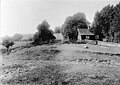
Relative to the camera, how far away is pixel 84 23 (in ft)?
85.0

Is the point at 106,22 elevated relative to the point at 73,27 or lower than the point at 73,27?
elevated

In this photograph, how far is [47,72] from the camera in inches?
251

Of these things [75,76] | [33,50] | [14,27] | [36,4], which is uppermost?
[36,4]

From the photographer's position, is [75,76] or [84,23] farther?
[84,23]

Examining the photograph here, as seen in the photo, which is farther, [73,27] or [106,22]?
[106,22]

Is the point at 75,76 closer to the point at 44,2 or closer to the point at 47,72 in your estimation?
the point at 47,72

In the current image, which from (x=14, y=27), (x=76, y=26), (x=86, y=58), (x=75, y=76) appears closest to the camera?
(x=14, y=27)

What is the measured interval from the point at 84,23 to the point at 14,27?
2159 cm

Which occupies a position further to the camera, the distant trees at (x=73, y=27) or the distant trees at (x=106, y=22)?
the distant trees at (x=73, y=27)

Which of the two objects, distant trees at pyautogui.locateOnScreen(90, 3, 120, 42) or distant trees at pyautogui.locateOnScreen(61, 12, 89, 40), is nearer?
distant trees at pyautogui.locateOnScreen(90, 3, 120, 42)

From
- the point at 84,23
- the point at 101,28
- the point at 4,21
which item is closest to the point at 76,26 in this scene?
the point at 84,23

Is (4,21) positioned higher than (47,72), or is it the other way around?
(4,21)

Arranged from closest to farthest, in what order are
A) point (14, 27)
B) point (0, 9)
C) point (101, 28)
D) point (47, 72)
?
1. point (0, 9)
2. point (14, 27)
3. point (47, 72)
4. point (101, 28)

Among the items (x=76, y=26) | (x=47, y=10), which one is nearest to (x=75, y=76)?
(x=47, y=10)
